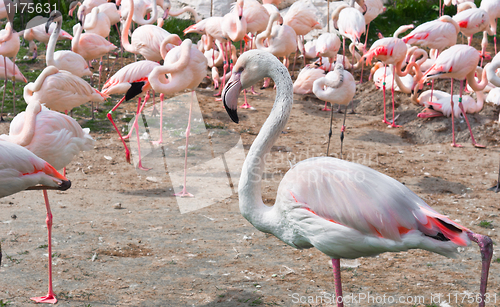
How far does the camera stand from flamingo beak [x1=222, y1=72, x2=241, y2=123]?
269 centimetres

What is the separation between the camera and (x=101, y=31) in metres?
8.66

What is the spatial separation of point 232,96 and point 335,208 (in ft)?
2.62

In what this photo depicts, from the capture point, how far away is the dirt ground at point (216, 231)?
3406mm

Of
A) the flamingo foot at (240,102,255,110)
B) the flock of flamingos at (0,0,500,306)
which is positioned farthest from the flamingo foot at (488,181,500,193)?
the flamingo foot at (240,102,255,110)

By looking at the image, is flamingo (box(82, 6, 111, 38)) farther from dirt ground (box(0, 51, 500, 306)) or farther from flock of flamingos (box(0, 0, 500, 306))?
dirt ground (box(0, 51, 500, 306))

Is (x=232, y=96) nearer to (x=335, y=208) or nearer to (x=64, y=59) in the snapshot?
(x=335, y=208)

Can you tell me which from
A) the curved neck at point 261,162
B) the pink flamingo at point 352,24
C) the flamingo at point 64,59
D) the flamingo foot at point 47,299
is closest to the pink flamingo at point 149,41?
the flamingo at point 64,59

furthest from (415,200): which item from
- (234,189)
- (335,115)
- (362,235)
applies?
(335,115)

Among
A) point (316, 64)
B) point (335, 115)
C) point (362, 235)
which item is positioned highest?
point (362, 235)

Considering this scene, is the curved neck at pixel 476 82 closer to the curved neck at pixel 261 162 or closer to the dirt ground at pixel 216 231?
the dirt ground at pixel 216 231

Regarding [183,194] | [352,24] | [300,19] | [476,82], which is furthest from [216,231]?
[300,19]

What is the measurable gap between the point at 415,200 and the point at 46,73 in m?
4.10

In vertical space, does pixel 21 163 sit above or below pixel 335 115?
above

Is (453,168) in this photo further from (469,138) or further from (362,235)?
(362,235)
